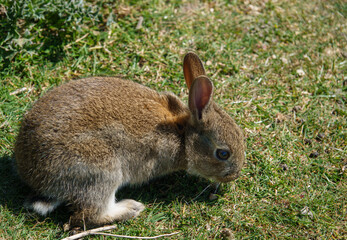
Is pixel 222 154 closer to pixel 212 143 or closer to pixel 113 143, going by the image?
pixel 212 143

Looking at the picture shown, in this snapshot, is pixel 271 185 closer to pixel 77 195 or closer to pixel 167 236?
pixel 167 236

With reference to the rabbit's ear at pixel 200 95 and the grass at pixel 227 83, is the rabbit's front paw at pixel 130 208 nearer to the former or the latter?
the grass at pixel 227 83

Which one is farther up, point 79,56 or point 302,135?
point 79,56

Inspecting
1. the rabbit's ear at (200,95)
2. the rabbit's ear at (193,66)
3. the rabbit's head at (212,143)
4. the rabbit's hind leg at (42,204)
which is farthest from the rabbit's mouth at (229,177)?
the rabbit's hind leg at (42,204)

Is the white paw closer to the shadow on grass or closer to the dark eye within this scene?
the shadow on grass

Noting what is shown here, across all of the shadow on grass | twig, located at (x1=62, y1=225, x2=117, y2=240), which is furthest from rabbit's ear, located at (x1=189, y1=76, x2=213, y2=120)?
twig, located at (x1=62, y1=225, x2=117, y2=240)

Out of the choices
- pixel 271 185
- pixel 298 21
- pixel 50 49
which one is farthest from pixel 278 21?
pixel 50 49
